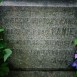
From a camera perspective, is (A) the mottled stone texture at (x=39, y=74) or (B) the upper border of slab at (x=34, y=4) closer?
(B) the upper border of slab at (x=34, y=4)

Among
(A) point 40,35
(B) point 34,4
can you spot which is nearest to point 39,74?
(A) point 40,35

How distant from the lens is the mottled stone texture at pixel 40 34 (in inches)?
115

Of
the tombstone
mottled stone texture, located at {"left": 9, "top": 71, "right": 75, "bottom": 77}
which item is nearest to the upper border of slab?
the tombstone

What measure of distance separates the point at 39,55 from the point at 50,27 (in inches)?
15.3

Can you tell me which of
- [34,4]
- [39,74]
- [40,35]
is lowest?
[39,74]

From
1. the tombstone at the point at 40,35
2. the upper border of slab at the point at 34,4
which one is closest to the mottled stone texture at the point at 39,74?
the tombstone at the point at 40,35

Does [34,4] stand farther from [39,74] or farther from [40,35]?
[39,74]

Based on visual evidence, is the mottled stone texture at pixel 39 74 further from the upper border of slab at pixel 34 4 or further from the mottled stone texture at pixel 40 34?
the upper border of slab at pixel 34 4

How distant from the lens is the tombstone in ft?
9.57

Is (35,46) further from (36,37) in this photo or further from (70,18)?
(70,18)

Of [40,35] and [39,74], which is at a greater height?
[40,35]

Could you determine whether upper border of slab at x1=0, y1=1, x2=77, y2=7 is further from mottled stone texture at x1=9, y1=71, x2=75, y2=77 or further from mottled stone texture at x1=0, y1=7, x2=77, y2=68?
mottled stone texture at x1=9, y1=71, x2=75, y2=77

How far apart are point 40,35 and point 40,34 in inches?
0.5

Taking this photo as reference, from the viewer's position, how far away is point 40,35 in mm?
2994
